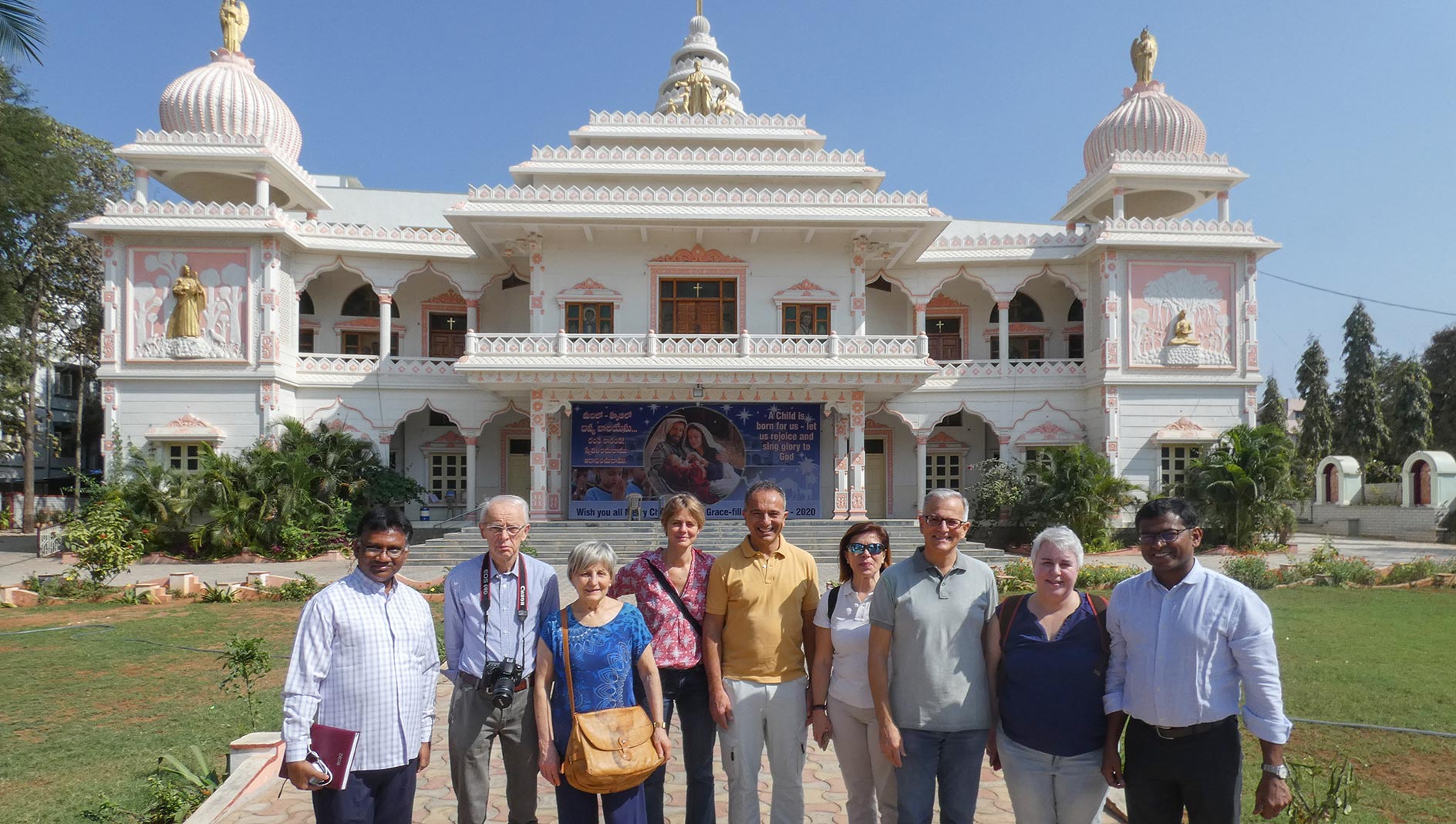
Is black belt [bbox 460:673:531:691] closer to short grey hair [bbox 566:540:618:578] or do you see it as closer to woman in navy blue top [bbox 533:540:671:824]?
woman in navy blue top [bbox 533:540:671:824]

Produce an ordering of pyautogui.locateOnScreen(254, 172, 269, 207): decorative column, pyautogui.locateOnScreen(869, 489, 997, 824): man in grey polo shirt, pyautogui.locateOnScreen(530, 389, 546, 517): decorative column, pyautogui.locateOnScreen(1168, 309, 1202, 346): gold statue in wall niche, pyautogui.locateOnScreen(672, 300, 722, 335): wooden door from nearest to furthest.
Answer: pyautogui.locateOnScreen(869, 489, 997, 824): man in grey polo shirt, pyautogui.locateOnScreen(530, 389, 546, 517): decorative column, pyautogui.locateOnScreen(254, 172, 269, 207): decorative column, pyautogui.locateOnScreen(672, 300, 722, 335): wooden door, pyautogui.locateOnScreen(1168, 309, 1202, 346): gold statue in wall niche

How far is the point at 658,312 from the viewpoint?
18.5 meters

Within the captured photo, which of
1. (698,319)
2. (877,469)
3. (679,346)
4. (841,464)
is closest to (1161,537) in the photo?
(679,346)

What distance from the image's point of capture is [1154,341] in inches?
741

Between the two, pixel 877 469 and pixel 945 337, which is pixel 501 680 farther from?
pixel 945 337

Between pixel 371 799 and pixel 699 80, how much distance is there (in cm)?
2020

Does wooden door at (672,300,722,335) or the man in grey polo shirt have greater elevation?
wooden door at (672,300,722,335)

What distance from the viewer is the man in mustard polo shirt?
3.70 m

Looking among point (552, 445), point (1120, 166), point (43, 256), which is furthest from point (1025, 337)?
point (43, 256)

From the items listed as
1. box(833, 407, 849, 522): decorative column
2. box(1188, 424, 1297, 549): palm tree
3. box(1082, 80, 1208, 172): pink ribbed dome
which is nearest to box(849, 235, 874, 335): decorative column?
box(833, 407, 849, 522): decorative column

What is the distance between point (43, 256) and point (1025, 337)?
26302 mm

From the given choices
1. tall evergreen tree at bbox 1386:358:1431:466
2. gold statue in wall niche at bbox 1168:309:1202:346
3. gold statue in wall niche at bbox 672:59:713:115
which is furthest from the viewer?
tall evergreen tree at bbox 1386:358:1431:466

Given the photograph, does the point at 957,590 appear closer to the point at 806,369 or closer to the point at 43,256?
the point at 806,369

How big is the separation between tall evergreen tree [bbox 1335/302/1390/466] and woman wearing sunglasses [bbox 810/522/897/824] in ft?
117
